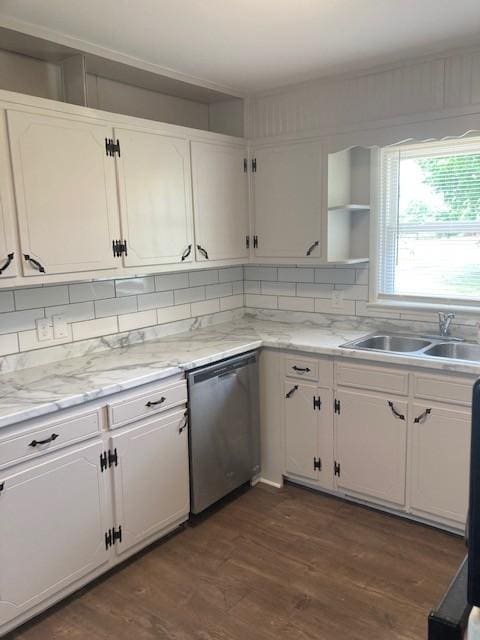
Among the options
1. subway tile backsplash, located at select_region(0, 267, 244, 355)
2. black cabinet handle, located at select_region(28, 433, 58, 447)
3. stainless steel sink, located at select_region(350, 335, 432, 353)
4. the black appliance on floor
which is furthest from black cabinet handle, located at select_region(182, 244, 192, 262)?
the black appliance on floor

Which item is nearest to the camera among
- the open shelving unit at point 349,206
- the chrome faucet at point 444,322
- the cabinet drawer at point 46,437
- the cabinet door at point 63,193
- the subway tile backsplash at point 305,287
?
the cabinet drawer at point 46,437

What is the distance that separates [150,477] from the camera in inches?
100

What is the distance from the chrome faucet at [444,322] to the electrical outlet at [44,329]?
2.14m

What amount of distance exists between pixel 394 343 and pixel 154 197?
1.63m

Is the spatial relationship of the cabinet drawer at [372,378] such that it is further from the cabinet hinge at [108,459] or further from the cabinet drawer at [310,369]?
the cabinet hinge at [108,459]

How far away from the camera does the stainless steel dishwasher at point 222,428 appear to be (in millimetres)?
2766

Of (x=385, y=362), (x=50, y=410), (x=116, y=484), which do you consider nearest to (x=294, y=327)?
(x=385, y=362)

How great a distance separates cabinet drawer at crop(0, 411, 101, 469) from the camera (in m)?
1.96

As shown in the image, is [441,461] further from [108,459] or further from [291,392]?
[108,459]

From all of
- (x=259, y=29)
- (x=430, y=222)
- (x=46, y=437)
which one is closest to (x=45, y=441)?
(x=46, y=437)

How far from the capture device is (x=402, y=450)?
276cm

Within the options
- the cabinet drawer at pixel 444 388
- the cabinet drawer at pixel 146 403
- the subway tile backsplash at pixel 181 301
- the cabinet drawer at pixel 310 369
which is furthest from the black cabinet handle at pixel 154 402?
the cabinet drawer at pixel 444 388

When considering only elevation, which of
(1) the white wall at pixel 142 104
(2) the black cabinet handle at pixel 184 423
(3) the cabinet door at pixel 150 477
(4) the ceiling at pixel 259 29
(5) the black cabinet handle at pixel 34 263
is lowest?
(3) the cabinet door at pixel 150 477

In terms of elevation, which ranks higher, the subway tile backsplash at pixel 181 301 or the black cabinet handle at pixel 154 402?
the subway tile backsplash at pixel 181 301
